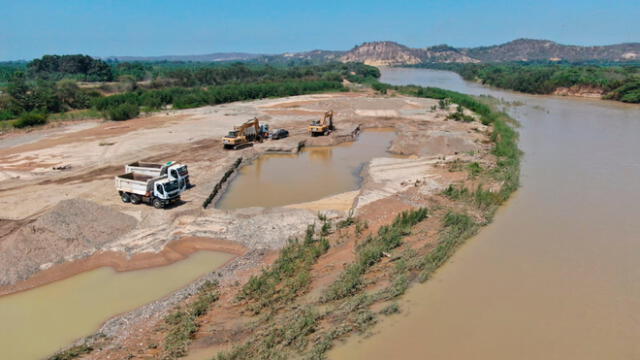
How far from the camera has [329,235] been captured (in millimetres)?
15500

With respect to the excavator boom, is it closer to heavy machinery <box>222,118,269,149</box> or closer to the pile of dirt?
heavy machinery <box>222,118,269,149</box>

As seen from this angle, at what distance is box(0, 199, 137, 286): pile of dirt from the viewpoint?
13.1 meters

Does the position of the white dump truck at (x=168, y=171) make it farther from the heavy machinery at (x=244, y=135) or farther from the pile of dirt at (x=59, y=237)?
the heavy machinery at (x=244, y=135)

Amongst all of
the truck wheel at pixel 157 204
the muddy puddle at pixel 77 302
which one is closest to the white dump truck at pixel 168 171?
the truck wheel at pixel 157 204

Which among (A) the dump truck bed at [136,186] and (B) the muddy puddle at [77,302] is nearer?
(B) the muddy puddle at [77,302]

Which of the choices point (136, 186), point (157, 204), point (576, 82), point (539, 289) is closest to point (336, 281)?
point (539, 289)

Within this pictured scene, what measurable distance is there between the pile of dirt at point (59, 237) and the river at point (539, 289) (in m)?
10.6

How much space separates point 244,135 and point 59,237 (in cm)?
1833

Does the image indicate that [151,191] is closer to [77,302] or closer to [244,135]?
[77,302]

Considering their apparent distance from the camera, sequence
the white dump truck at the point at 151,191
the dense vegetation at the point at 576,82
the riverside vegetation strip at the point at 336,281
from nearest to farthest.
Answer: the riverside vegetation strip at the point at 336,281, the white dump truck at the point at 151,191, the dense vegetation at the point at 576,82

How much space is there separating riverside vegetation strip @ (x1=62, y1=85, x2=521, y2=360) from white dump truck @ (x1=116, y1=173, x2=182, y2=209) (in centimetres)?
685

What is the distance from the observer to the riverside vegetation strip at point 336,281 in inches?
380

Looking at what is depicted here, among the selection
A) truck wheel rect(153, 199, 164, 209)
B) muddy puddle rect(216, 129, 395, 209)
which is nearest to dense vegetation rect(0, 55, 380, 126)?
muddy puddle rect(216, 129, 395, 209)

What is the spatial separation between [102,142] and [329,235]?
81.8 ft
